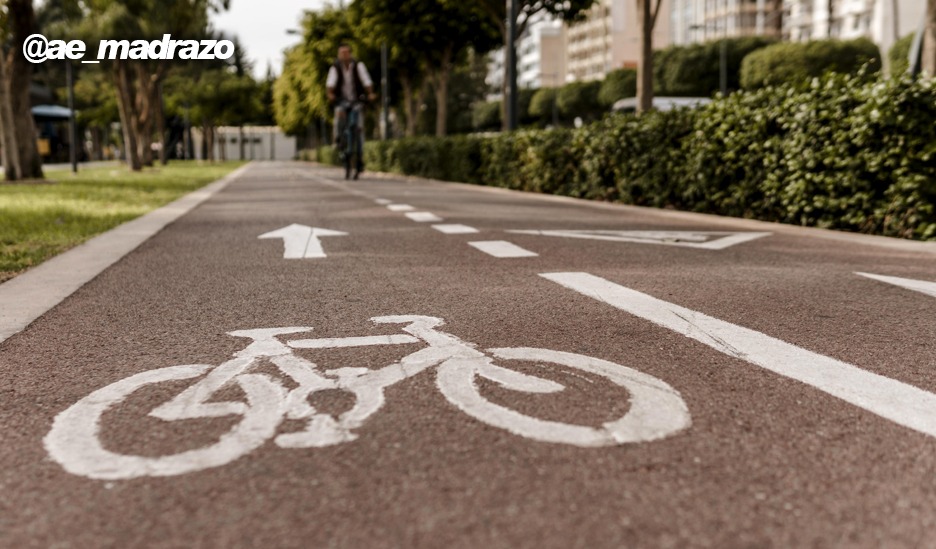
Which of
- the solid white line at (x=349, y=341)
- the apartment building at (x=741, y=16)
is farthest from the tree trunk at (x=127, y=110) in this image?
the apartment building at (x=741, y=16)

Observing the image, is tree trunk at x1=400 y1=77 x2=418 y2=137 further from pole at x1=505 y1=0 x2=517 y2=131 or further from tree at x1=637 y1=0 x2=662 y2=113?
tree at x1=637 y1=0 x2=662 y2=113

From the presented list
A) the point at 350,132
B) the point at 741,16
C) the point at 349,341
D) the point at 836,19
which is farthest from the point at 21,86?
the point at 741,16

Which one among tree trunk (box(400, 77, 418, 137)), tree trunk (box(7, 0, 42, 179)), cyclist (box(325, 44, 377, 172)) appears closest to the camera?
cyclist (box(325, 44, 377, 172))

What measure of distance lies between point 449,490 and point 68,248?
243 inches

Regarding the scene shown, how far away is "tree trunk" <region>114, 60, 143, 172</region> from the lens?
34094 mm

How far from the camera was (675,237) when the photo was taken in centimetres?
824

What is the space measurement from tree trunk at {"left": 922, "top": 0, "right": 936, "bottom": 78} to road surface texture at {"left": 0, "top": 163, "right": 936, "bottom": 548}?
6.81 meters

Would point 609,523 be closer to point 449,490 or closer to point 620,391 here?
point 449,490

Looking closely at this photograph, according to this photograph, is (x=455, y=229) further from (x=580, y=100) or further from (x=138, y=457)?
(x=580, y=100)

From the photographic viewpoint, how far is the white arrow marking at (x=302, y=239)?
23.4 ft

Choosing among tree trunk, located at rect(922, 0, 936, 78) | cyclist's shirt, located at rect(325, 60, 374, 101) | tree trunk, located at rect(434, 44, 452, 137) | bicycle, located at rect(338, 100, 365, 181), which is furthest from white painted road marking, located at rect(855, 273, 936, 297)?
tree trunk, located at rect(434, 44, 452, 137)

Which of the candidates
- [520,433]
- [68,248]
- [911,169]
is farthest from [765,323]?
[68,248]

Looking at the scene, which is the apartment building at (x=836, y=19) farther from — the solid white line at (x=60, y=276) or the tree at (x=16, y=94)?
the solid white line at (x=60, y=276)

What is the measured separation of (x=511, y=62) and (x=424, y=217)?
1255cm
